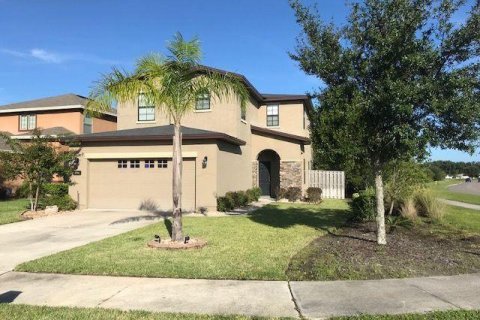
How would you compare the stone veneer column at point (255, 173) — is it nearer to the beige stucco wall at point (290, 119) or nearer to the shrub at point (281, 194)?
the shrub at point (281, 194)

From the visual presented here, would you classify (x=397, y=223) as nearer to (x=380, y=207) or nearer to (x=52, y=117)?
(x=380, y=207)

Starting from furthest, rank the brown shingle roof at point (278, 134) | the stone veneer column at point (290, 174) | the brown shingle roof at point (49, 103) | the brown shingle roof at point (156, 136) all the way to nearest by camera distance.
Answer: the brown shingle roof at point (49, 103), the stone veneer column at point (290, 174), the brown shingle roof at point (278, 134), the brown shingle roof at point (156, 136)

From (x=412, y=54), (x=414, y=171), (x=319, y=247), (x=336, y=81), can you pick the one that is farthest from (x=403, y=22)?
(x=414, y=171)

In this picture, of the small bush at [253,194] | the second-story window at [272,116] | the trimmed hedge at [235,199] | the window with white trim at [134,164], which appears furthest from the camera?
the second-story window at [272,116]

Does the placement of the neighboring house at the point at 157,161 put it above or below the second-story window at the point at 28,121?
below

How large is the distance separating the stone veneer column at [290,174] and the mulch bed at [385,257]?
1322 cm

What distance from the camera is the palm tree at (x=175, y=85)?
10703 millimetres

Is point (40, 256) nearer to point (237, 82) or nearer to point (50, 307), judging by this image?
point (50, 307)

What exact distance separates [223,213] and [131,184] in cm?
449

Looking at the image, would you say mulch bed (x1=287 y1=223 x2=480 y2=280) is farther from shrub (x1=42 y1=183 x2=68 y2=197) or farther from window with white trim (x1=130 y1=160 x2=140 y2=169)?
shrub (x1=42 y1=183 x2=68 y2=197)

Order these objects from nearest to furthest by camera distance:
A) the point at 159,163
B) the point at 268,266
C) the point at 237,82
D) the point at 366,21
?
the point at 268,266
the point at 366,21
the point at 237,82
the point at 159,163

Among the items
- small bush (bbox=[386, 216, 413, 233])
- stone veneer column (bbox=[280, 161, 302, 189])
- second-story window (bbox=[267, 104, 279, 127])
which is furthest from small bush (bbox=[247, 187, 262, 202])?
small bush (bbox=[386, 216, 413, 233])

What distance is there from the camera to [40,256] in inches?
368

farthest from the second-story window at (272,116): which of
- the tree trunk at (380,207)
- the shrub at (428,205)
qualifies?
the tree trunk at (380,207)
